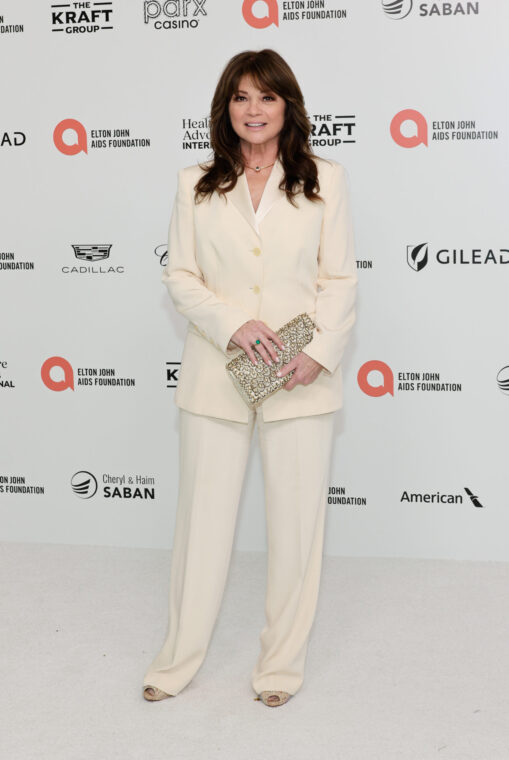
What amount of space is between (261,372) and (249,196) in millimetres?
504

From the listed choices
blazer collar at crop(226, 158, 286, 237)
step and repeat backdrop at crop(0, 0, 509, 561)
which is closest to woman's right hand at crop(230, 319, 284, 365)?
blazer collar at crop(226, 158, 286, 237)

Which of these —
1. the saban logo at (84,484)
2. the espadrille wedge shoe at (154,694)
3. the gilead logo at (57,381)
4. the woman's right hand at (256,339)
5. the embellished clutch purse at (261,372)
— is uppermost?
the woman's right hand at (256,339)

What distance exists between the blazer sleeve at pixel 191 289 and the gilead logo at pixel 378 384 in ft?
4.23

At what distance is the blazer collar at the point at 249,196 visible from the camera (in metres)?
2.51

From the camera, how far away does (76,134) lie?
3723mm

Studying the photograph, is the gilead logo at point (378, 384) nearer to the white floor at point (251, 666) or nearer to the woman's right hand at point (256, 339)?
the white floor at point (251, 666)

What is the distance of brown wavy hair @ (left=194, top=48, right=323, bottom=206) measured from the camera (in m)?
2.42

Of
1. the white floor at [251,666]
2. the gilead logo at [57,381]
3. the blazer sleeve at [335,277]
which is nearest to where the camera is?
the white floor at [251,666]

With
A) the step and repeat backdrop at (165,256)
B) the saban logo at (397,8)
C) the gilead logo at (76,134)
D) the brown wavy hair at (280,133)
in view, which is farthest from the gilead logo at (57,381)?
the saban logo at (397,8)

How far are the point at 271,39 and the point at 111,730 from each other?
2.59 metres

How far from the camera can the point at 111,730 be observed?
2.48 m

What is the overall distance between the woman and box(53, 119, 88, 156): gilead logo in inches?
50.8

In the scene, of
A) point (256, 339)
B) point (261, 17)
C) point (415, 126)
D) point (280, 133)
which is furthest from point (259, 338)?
point (261, 17)

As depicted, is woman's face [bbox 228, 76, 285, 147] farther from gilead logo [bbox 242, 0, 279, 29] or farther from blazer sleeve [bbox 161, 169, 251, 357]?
gilead logo [bbox 242, 0, 279, 29]
